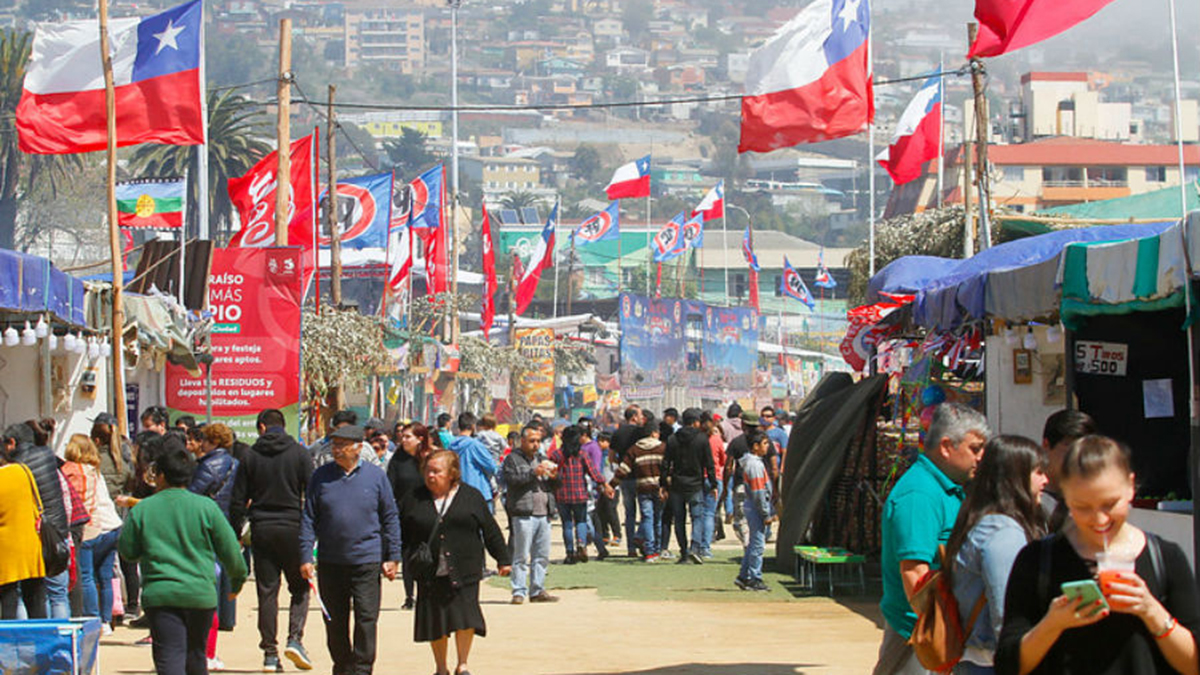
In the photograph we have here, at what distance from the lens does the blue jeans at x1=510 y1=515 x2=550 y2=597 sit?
16422mm

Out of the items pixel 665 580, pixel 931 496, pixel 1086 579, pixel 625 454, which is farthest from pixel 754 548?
pixel 1086 579

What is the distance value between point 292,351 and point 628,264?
118076 mm

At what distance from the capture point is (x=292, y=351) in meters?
20.9

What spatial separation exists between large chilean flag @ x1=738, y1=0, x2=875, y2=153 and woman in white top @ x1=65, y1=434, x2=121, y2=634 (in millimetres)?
8594

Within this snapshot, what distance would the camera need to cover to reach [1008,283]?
39.2ft

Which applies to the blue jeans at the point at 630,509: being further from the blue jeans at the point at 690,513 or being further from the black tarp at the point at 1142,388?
the black tarp at the point at 1142,388

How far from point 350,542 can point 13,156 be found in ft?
271

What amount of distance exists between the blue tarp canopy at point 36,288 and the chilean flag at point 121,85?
1.77m

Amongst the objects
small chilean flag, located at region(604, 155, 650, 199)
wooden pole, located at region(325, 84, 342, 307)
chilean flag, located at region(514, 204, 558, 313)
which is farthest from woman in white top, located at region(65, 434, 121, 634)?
chilean flag, located at region(514, 204, 558, 313)

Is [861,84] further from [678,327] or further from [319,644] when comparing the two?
[678,327]

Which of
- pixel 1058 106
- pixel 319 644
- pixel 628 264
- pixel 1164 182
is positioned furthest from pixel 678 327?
pixel 628 264

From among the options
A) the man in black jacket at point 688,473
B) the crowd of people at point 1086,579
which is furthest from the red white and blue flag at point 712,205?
the crowd of people at point 1086,579

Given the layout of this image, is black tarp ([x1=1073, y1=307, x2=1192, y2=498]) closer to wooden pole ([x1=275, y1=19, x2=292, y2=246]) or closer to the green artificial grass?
the green artificial grass

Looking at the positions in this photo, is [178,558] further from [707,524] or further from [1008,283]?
[707,524]
